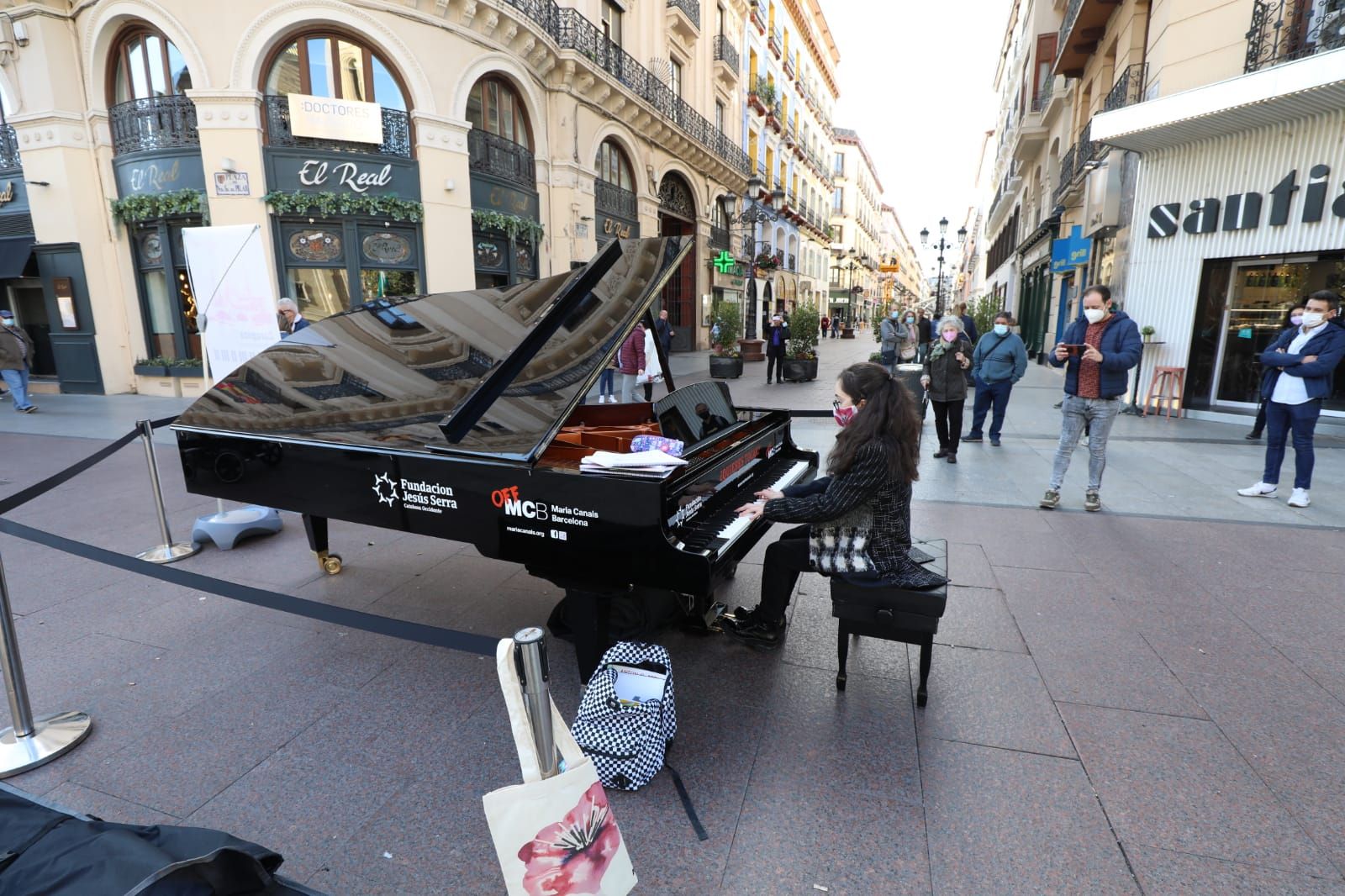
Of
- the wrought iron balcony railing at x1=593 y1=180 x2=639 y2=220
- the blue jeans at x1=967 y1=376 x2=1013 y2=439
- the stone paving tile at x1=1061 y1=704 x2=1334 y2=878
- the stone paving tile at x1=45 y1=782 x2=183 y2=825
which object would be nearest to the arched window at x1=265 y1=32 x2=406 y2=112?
the wrought iron balcony railing at x1=593 y1=180 x2=639 y2=220

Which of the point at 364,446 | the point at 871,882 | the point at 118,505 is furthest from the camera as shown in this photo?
the point at 118,505

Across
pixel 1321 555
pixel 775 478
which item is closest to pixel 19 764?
pixel 775 478

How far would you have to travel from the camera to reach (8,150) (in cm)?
1348

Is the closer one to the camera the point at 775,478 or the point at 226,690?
the point at 226,690

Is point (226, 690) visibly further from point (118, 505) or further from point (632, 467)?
point (118, 505)

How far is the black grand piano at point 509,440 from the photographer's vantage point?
2590mm

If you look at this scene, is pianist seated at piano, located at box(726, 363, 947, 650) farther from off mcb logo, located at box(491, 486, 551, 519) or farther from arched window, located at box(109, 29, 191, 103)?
arched window, located at box(109, 29, 191, 103)

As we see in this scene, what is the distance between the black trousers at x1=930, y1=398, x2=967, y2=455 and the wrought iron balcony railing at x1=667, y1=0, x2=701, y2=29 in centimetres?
1907

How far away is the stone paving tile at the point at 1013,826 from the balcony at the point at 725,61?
27275 mm

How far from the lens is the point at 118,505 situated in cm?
624

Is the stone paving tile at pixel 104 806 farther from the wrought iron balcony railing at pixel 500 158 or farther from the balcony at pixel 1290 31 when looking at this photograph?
the wrought iron balcony railing at pixel 500 158

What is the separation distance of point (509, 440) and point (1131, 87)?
1480 centimetres

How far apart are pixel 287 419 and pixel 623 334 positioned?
1913mm

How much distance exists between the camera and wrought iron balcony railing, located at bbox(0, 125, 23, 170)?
525 inches
